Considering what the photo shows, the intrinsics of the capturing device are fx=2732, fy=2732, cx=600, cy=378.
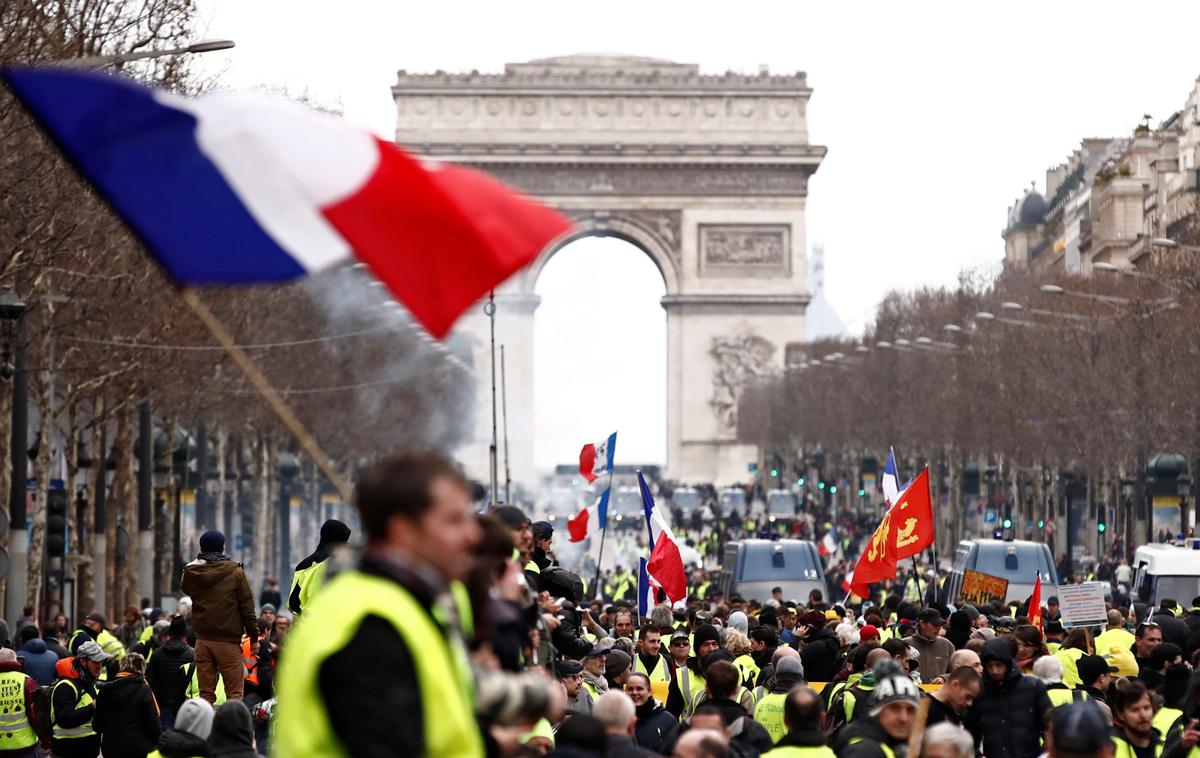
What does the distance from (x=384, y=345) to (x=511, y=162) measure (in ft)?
103

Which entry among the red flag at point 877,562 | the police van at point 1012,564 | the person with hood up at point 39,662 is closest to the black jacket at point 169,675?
the person with hood up at point 39,662

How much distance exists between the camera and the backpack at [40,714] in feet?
55.9

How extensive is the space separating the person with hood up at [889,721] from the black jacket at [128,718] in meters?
5.41

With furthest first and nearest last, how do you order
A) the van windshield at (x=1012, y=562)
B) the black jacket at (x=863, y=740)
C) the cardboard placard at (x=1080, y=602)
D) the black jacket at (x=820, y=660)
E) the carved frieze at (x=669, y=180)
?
the carved frieze at (x=669, y=180)
the van windshield at (x=1012, y=562)
the cardboard placard at (x=1080, y=602)
the black jacket at (x=820, y=660)
the black jacket at (x=863, y=740)

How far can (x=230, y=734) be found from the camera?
10789mm

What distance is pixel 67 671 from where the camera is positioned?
61.2 ft

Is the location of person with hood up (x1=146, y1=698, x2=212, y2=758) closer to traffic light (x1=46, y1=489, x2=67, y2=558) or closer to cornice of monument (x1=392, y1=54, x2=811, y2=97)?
traffic light (x1=46, y1=489, x2=67, y2=558)

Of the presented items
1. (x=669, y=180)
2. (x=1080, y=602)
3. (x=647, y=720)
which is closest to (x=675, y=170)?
(x=669, y=180)

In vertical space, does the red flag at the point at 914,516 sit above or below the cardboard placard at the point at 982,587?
above

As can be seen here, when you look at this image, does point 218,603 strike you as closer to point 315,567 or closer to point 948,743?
point 315,567

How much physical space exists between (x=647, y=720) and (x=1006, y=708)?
1.80 metres

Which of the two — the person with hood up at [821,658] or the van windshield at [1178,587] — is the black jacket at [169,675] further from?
the van windshield at [1178,587]

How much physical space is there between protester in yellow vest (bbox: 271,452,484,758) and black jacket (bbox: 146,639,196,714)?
41.6 feet

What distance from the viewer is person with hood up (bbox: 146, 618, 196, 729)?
720 inches
